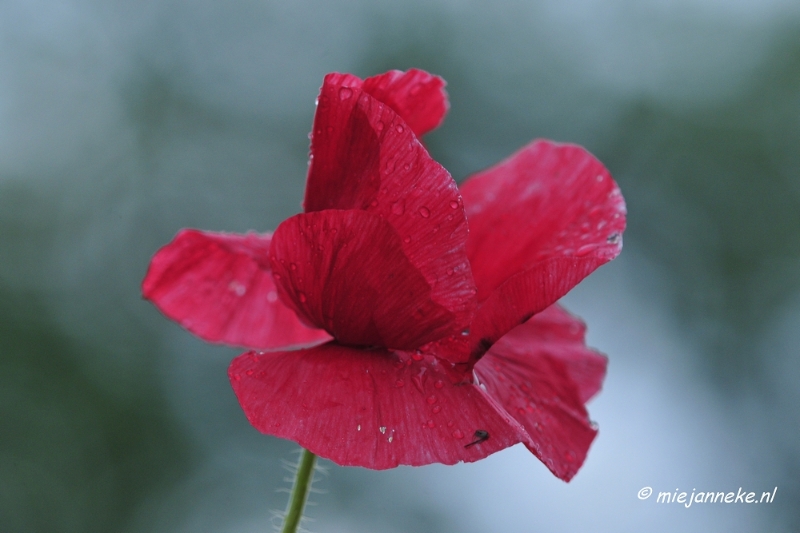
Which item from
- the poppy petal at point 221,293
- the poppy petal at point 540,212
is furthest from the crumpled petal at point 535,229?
the poppy petal at point 221,293

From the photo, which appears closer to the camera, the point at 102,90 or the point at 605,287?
the point at 605,287

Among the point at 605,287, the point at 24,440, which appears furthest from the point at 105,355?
the point at 605,287

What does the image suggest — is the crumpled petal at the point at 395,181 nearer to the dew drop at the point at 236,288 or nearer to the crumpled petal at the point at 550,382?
the crumpled petal at the point at 550,382

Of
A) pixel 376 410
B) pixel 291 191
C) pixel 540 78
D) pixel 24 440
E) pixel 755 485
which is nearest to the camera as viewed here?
pixel 376 410

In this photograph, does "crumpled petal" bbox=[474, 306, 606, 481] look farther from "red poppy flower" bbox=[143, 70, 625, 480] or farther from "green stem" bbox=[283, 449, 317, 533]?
"green stem" bbox=[283, 449, 317, 533]

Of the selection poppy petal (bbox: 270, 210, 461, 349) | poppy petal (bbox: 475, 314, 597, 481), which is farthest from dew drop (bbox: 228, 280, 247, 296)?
poppy petal (bbox: 475, 314, 597, 481)

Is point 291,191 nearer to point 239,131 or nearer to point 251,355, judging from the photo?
point 239,131
